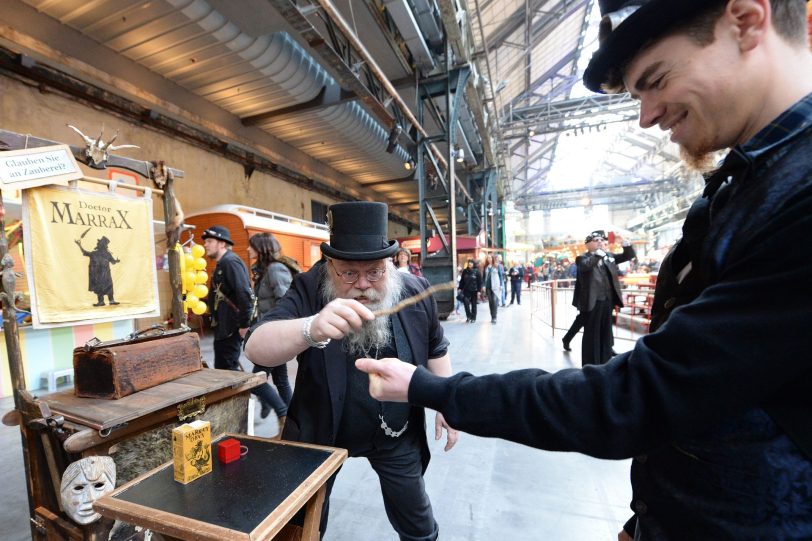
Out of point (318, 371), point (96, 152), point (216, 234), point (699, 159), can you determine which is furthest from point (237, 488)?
point (216, 234)

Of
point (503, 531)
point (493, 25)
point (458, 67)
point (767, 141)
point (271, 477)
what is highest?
point (493, 25)

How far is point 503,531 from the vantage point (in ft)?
6.75

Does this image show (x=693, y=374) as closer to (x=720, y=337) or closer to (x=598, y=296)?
(x=720, y=337)

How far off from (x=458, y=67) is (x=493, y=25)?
3304mm

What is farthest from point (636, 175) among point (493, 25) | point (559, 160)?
point (493, 25)

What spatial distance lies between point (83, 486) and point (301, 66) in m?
6.85

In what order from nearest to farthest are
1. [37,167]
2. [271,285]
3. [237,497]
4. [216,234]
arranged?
[237,497], [37,167], [271,285], [216,234]

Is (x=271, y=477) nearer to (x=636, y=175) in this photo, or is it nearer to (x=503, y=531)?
(x=503, y=531)

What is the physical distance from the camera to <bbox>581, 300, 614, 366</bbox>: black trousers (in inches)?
171

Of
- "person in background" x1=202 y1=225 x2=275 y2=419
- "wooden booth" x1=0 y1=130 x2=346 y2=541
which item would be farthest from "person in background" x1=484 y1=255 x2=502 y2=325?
"wooden booth" x1=0 y1=130 x2=346 y2=541

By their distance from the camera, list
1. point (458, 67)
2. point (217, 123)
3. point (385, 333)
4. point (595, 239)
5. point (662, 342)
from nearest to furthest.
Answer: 1. point (662, 342)
2. point (385, 333)
3. point (595, 239)
4. point (458, 67)
5. point (217, 123)

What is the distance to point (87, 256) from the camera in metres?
2.26

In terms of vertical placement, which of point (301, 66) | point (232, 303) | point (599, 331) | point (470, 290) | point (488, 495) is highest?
point (301, 66)

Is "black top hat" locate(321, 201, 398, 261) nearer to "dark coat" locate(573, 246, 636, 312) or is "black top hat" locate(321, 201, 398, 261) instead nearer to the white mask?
the white mask
